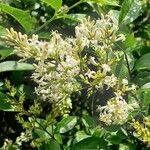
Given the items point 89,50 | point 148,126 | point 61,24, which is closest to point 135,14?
point 89,50

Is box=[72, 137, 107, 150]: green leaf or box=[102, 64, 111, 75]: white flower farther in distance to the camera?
box=[72, 137, 107, 150]: green leaf

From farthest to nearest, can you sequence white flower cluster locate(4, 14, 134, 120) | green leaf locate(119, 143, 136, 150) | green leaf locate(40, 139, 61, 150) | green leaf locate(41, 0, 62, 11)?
green leaf locate(119, 143, 136, 150) < green leaf locate(40, 139, 61, 150) < green leaf locate(41, 0, 62, 11) < white flower cluster locate(4, 14, 134, 120)

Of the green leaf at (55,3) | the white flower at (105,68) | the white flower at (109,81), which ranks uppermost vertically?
the green leaf at (55,3)

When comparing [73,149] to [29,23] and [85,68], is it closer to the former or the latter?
[85,68]

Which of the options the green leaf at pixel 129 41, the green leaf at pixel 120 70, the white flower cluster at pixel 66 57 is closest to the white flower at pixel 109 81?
the white flower cluster at pixel 66 57

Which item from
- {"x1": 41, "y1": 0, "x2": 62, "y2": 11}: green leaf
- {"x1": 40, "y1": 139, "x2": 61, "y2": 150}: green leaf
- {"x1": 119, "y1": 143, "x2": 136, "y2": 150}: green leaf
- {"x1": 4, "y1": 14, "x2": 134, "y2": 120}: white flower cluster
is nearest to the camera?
{"x1": 4, "y1": 14, "x2": 134, "y2": 120}: white flower cluster

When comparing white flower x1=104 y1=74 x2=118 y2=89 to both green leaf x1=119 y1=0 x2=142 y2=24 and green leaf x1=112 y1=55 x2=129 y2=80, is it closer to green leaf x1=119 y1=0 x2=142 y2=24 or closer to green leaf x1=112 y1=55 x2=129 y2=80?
green leaf x1=112 y1=55 x2=129 y2=80

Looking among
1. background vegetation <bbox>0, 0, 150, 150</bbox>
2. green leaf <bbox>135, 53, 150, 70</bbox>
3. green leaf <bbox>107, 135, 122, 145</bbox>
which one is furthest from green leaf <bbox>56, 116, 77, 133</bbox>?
green leaf <bbox>135, 53, 150, 70</bbox>

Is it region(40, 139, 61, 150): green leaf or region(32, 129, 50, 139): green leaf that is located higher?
region(32, 129, 50, 139): green leaf

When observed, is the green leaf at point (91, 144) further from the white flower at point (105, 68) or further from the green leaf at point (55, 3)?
the green leaf at point (55, 3)

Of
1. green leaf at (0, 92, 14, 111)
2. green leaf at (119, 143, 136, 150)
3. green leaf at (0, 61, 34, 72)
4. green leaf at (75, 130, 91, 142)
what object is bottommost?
green leaf at (119, 143, 136, 150)
